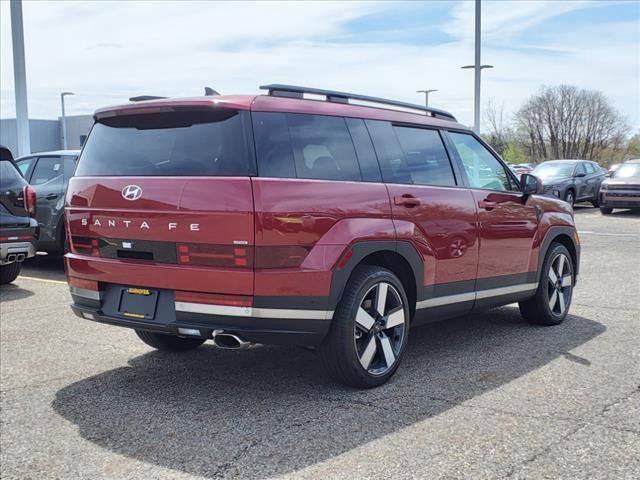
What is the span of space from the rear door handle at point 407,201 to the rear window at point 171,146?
46.2 inches

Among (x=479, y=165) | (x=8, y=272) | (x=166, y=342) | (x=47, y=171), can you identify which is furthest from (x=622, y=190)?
(x=166, y=342)

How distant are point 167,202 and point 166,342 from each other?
170cm

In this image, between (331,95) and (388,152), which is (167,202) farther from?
(388,152)

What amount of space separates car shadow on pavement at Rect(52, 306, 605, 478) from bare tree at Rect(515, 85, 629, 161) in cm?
6394

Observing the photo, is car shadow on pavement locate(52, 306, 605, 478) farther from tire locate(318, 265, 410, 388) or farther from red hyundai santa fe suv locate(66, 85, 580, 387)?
red hyundai santa fe suv locate(66, 85, 580, 387)

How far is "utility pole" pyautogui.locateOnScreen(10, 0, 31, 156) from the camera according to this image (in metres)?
15.4

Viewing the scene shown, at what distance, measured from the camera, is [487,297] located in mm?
5977

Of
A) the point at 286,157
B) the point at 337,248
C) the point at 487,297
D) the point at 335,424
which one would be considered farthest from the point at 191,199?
the point at 487,297

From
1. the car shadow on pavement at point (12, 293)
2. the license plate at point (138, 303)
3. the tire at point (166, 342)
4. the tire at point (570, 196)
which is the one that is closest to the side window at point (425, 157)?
the license plate at point (138, 303)

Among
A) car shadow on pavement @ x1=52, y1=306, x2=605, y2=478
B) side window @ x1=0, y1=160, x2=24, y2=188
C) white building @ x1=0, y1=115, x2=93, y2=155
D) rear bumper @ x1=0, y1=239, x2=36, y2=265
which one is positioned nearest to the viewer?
car shadow on pavement @ x1=52, y1=306, x2=605, y2=478

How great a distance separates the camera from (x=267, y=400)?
466 centimetres

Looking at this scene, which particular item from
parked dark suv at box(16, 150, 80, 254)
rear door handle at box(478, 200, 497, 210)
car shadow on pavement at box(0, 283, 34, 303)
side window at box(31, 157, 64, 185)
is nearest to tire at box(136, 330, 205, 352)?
rear door handle at box(478, 200, 497, 210)

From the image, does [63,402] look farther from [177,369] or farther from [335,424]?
[335,424]

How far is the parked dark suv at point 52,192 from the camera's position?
33.8ft
